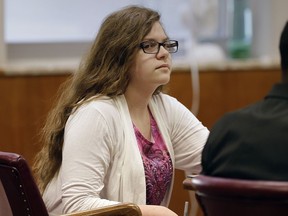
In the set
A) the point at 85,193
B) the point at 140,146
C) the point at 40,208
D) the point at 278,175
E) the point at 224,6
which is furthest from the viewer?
the point at 224,6

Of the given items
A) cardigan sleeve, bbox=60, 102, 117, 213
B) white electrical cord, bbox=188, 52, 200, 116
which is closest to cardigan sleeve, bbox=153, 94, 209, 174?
cardigan sleeve, bbox=60, 102, 117, 213

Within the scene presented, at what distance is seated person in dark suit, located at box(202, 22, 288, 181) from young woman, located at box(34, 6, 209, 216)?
791 mm

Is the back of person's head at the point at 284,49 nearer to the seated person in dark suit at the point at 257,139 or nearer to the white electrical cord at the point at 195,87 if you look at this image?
the seated person in dark suit at the point at 257,139

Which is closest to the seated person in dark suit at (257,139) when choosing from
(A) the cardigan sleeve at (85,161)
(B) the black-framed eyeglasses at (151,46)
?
(A) the cardigan sleeve at (85,161)

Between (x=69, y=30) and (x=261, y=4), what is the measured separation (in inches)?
46.2

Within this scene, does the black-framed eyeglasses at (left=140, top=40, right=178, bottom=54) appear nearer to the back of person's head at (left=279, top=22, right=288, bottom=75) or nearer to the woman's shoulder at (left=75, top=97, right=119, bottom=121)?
the woman's shoulder at (left=75, top=97, right=119, bottom=121)

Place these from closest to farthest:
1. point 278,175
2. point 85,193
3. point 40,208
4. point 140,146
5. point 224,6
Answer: point 278,175
point 40,208
point 85,193
point 140,146
point 224,6

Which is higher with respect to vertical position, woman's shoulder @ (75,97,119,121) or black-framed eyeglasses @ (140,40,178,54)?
black-framed eyeglasses @ (140,40,178,54)

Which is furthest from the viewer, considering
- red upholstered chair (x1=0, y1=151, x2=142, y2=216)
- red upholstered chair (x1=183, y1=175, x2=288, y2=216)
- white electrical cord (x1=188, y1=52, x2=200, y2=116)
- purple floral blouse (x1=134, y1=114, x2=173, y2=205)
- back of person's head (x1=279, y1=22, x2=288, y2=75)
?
white electrical cord (x1=188, y1=52, x2=200, y2=116)

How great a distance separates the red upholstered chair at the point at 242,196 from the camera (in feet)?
5.60

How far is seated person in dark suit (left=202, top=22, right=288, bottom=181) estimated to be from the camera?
178 cm

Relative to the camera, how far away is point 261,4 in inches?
188

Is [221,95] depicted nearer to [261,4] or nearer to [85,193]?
[261,4]

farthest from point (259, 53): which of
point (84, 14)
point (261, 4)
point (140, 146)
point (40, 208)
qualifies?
point (40, 208)
